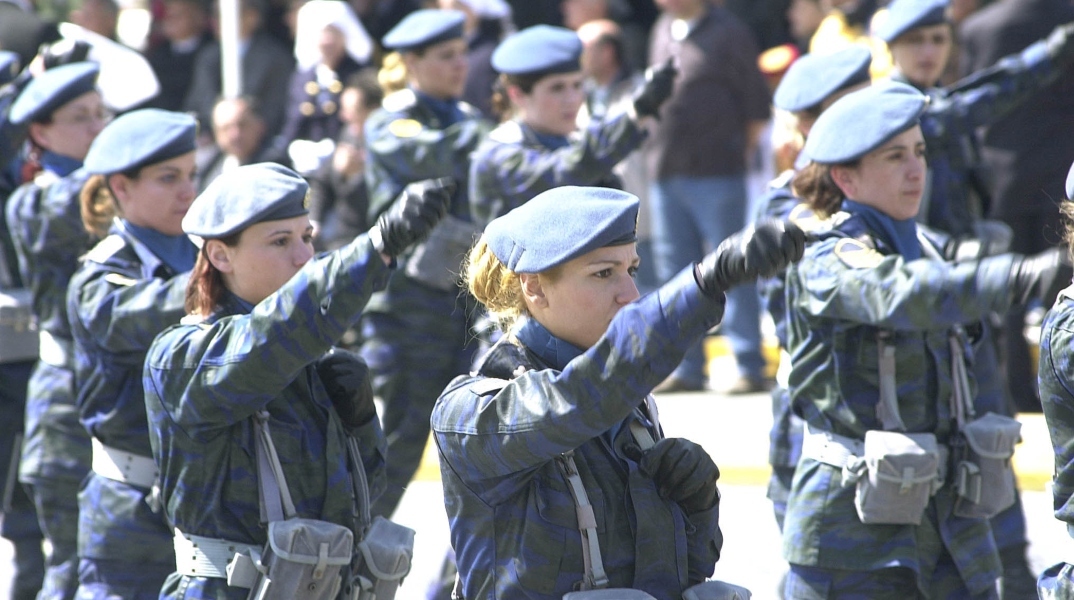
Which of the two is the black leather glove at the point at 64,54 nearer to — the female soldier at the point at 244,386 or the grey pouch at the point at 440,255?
the grey pouch at the point at 440,255

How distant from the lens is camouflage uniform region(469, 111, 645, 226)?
563 centimetres

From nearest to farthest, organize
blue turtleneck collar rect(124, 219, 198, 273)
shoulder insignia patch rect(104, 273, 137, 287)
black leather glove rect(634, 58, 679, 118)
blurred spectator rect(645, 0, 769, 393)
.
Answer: shoulder insignia patch rect(104, 273, 137, 287)
blue turtleneck collar rect(124, 219, 198, 273)
black leather glove rect(634, 58, 679, 118)
blurred spectator rect(645, 0, 769, 393)

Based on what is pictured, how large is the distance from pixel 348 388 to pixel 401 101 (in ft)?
9.86

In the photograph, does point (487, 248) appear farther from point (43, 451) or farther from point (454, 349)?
point (454, 349)

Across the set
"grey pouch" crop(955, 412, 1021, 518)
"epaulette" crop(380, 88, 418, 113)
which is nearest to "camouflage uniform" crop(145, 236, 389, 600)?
"grey pouch" crop(955, 412, 1021, 518)

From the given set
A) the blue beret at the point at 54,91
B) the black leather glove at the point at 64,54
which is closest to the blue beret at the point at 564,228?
the blue beret at the point at 54,91

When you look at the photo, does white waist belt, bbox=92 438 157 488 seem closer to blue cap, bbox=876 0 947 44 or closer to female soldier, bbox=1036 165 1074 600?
female soldier, bbox=1036 165 1074 600

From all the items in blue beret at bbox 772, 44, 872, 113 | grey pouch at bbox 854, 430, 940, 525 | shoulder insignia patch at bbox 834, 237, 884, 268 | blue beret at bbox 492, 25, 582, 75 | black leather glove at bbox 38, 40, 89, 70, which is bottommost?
grey pouch at bbox 854, 430, 940, 525

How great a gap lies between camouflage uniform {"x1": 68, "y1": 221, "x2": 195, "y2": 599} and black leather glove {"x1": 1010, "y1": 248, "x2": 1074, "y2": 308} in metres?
2.13

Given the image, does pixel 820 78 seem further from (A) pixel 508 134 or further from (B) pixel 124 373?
(B) pixel 124 373

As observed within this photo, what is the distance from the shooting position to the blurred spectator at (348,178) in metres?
8.36

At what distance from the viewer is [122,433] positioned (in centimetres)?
419

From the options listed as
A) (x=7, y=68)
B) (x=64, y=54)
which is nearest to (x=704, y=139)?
(x=64, y=54)

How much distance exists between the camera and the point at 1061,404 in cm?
331
